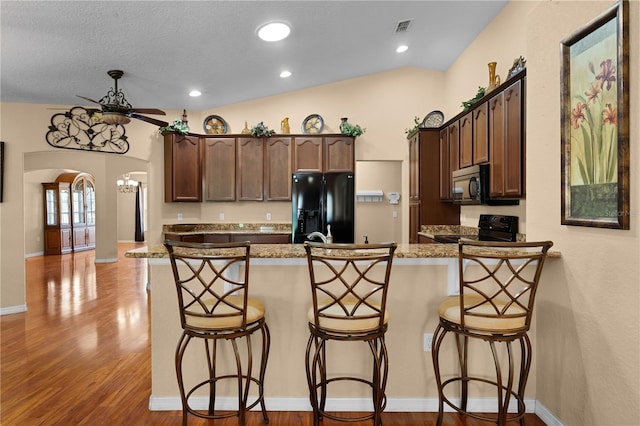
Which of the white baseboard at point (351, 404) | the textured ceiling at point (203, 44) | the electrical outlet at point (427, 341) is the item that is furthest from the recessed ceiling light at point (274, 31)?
the white baseboard at point (351, 404)

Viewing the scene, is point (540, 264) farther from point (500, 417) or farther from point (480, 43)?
point (480, 43)

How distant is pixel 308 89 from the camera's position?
5.50 meters

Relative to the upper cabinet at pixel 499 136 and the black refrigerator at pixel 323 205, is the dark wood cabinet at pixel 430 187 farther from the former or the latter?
the black refrigerator at pixel 323 205

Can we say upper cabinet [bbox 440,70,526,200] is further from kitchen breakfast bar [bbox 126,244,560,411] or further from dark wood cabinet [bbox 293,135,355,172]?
dark wood cabinet [bbox 293,135,355,172]

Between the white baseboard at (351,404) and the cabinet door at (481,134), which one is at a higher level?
the cabinet door at (481,134)

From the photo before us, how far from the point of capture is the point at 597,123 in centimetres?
164

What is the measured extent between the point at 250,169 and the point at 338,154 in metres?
1.39

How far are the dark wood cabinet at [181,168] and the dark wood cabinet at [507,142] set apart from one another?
4.07 meters

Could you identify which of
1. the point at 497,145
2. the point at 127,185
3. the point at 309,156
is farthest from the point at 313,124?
the point at 127,185

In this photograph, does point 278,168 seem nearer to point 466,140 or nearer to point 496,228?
point 466,140

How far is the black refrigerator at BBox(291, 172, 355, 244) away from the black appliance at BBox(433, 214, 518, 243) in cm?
132

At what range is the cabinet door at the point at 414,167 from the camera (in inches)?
184

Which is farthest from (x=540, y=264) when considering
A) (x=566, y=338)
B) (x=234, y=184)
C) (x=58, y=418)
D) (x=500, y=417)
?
(x=234, y=184)

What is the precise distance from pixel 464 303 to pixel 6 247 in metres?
5.23
